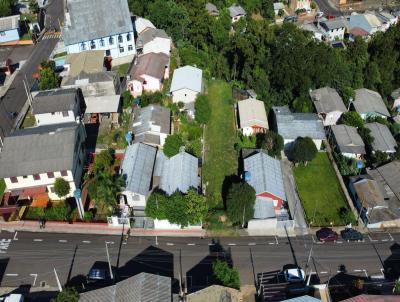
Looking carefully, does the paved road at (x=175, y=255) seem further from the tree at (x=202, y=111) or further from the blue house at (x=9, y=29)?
the blue house at (x=9, y=29)

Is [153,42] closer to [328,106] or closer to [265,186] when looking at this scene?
[328,106]

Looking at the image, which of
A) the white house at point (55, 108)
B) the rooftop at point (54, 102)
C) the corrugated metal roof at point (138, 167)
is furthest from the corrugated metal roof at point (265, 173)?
the rooftop at point (54, 102)

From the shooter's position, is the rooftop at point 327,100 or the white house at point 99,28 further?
the white house at point 99,28

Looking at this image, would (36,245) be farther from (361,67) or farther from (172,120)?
(361,67)

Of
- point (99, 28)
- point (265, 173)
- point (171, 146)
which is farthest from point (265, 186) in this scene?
point (99, 28)

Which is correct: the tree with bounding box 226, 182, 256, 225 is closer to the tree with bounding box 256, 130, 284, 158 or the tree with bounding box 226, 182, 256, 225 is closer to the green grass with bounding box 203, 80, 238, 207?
the green grass with bounding box 203, 80, 238, 207

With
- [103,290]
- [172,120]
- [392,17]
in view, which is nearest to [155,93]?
[172,120]
